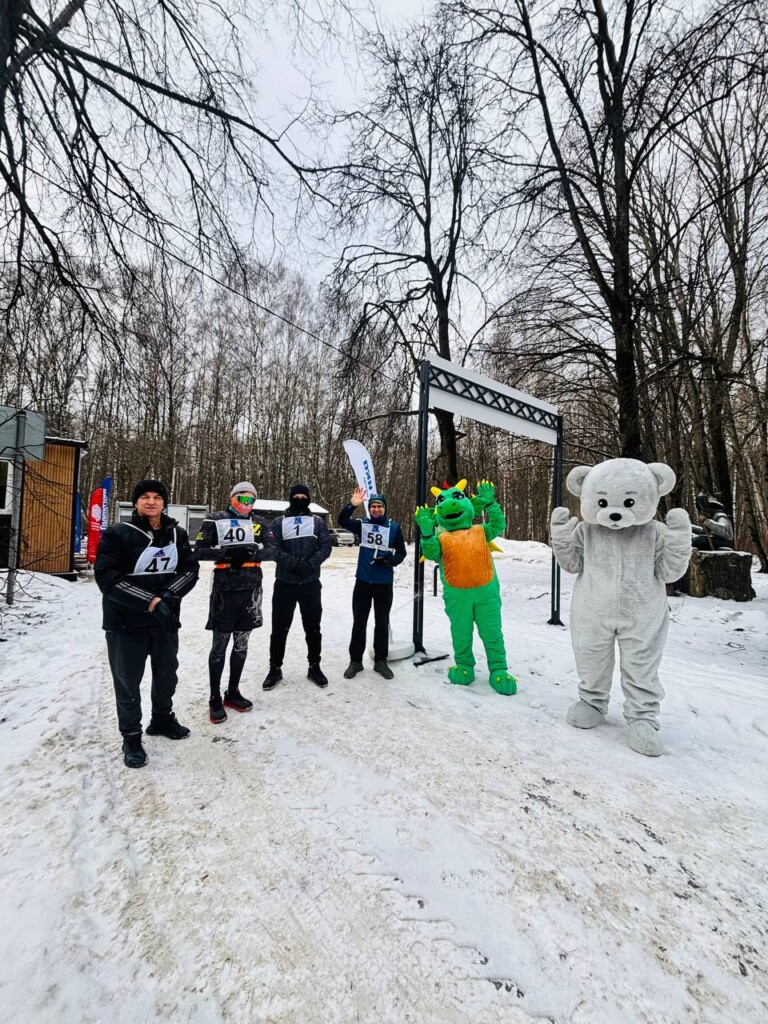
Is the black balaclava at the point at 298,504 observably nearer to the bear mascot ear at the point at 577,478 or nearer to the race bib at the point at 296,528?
the race bib at the point at 296,528

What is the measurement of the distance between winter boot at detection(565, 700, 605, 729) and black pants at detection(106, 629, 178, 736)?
277 cm

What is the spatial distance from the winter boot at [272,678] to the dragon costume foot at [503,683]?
1.85 meters

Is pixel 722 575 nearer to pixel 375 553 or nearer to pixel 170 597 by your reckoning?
pixel 375 553

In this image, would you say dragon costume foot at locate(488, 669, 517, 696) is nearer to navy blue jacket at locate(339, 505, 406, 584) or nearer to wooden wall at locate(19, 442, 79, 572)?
navy blue jacket at locate(339, 505, 406, 584)

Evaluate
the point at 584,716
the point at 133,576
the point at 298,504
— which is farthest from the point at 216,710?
the point at 584,716

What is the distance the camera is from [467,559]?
148 inches

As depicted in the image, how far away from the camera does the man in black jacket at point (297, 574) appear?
383 centimetres

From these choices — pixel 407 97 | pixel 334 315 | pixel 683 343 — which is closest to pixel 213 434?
pixel 334 315

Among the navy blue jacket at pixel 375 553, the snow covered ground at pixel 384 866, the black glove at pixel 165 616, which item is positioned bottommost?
the snow covered ground at pixel 384 866

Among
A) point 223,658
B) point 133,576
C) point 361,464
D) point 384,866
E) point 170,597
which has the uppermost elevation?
point 361,464

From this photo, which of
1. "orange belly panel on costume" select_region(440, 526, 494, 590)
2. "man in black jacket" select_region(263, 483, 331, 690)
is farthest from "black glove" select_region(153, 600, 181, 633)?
"orange belly panel on costume" select_region(440, 526, 494, 590)

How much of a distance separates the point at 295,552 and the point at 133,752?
5.84ft

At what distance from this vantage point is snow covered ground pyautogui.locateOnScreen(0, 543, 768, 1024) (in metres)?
1.35

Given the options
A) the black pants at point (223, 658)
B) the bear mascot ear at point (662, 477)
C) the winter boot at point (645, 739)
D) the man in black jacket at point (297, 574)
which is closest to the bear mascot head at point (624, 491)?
the bear mascot ear at point (662, 477)
